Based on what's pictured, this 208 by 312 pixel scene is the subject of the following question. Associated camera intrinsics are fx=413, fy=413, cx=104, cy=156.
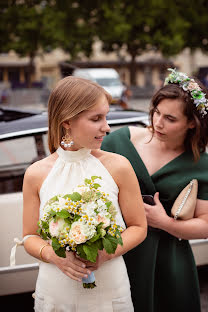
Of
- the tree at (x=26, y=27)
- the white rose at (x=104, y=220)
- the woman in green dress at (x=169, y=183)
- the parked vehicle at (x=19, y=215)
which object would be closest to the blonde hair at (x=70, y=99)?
the white rose at (x=104, y=220)

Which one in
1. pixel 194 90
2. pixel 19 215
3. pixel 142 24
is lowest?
pixel 19 215

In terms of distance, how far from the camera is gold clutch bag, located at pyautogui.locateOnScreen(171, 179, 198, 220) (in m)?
2.25

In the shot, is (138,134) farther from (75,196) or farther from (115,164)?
(75,196)

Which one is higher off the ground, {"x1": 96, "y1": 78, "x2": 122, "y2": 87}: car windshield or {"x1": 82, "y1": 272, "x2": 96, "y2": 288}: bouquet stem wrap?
{"x1": 82, "y1": 272, "x2": 96, "y2": 288}: bouquet stem wrap

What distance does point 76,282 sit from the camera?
1.88m

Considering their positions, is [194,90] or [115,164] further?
[194,90]

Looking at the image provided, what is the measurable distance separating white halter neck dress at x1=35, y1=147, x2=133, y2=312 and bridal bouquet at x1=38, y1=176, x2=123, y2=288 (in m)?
0.20

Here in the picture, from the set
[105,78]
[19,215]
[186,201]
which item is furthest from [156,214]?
[105,78]

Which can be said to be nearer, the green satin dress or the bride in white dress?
the bride in white dress

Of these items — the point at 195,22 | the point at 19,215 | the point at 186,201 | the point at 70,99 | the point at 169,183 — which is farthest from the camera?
the point at 195,22

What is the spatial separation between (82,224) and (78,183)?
317mm

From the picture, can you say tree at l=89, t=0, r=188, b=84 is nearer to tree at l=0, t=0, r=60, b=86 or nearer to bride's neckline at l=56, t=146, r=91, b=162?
tree at l=0, t=0, r=60, b=86

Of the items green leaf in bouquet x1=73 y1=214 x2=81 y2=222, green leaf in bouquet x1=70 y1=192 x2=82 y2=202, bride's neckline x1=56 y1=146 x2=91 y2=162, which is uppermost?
bride's neckline x1=56 y1=146 x2=91 y2=162

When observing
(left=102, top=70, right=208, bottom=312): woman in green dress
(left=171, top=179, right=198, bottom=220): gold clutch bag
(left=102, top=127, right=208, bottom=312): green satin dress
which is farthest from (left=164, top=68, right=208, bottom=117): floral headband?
(left=171, top=179, right=198, bottom=220): gold clutch bag
